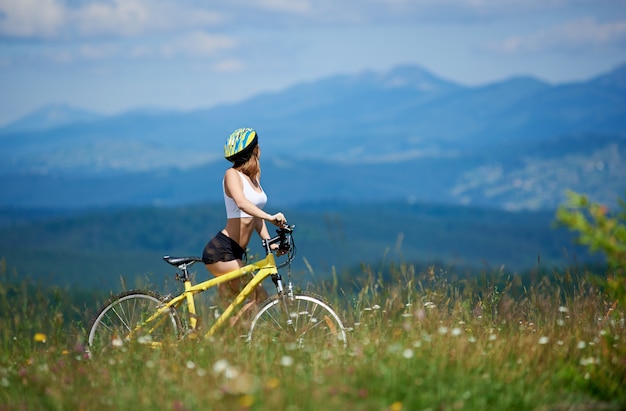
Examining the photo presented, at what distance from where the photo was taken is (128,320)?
20.0ft

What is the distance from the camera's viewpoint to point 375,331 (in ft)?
18.0

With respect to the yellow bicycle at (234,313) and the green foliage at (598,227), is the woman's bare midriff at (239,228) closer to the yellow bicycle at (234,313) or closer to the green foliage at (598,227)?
the yellow bicycle at (234,313)

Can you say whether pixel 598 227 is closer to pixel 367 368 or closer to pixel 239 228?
pixel 367 368

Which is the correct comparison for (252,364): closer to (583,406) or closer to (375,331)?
(375,331)

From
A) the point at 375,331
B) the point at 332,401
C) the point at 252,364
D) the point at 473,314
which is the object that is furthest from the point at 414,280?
the point at 332,401

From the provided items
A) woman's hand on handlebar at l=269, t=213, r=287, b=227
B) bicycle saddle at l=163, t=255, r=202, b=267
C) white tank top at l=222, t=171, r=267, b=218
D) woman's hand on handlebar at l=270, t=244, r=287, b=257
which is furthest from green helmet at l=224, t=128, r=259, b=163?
bicycle saddle at l=163, t=255, r=202, b=267

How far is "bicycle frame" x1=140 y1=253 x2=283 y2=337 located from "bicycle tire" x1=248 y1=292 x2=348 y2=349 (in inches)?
5.8

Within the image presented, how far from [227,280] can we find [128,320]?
2.72ft

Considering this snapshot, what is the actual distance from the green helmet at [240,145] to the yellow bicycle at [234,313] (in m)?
0.63

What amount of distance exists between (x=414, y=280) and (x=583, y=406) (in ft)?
9.75

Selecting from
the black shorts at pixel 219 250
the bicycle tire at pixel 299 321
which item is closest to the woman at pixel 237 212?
the black shorts at pixel 219 250

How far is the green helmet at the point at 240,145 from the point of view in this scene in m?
5.98

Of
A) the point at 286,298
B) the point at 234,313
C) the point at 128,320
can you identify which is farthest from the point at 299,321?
the point at 128,320

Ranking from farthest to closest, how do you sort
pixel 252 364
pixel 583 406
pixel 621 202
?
pixel 252 364
pixel 621 202
pixel 583 406
